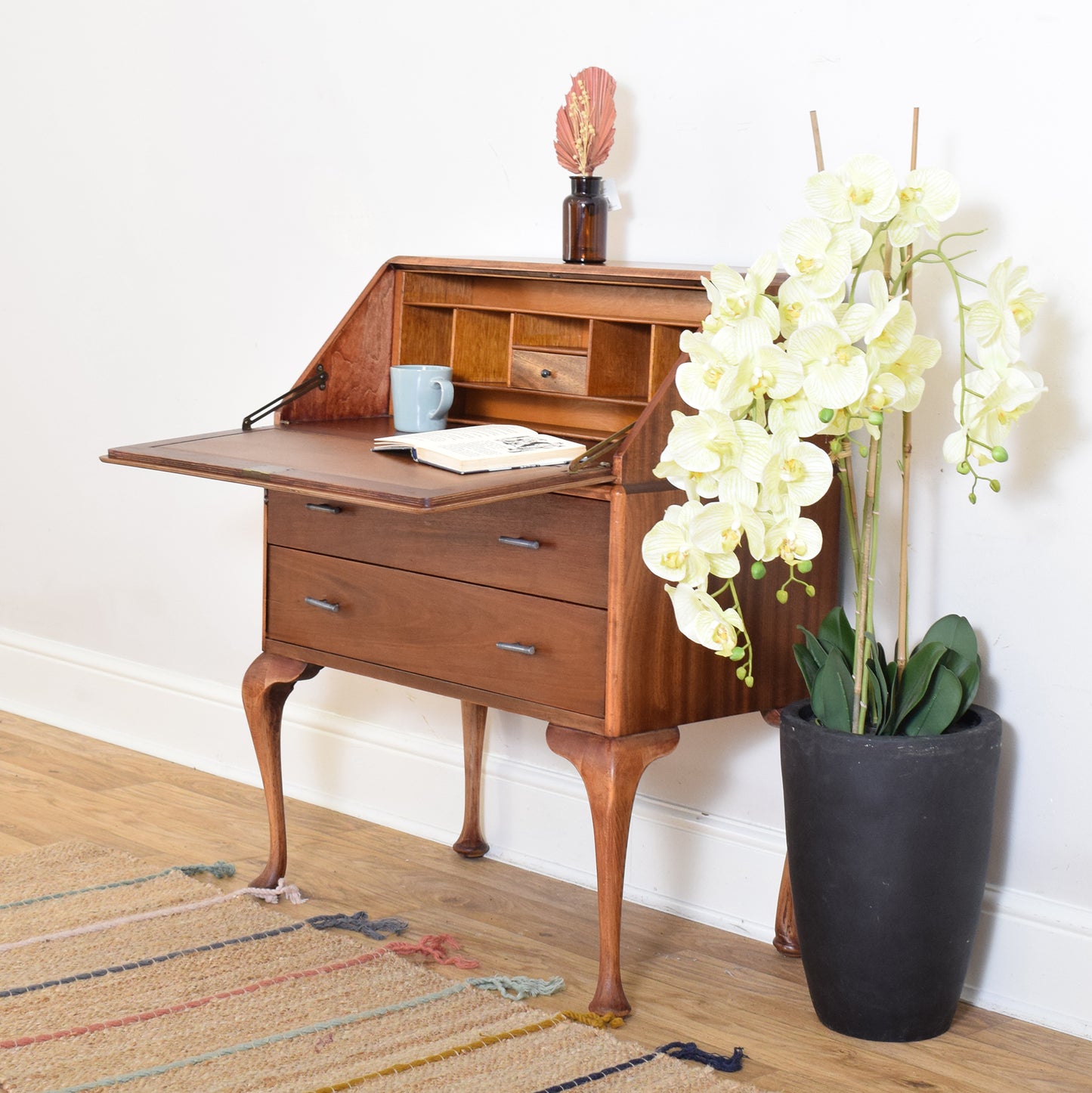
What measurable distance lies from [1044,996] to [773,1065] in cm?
43

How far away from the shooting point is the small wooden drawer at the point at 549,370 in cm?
230

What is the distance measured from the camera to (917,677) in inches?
75.7

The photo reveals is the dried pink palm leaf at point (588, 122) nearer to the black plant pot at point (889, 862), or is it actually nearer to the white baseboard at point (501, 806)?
the black plant pot at point (889, 862)

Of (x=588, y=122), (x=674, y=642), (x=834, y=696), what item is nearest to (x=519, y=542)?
Result: (x=674, y=642)

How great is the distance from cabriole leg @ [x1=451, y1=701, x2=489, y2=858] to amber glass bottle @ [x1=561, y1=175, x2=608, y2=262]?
868 mm

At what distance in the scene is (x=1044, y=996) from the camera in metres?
2.06

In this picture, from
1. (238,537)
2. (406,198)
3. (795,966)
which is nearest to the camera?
(795,966)

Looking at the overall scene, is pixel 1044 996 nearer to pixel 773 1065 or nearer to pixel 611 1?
pixel 773 1065

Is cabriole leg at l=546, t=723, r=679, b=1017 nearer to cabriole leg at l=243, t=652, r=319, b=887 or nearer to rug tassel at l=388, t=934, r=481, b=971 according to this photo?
rug tassel at l=388, t=934, r=481, b=971

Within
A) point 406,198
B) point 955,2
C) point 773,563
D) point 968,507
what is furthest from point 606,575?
point 406,198

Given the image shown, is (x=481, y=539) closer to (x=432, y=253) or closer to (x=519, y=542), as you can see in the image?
(x=519, y=542)

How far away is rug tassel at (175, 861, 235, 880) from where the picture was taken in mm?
2562

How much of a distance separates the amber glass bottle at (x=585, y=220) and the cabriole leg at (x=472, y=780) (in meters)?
0.87

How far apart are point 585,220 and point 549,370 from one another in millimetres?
242
